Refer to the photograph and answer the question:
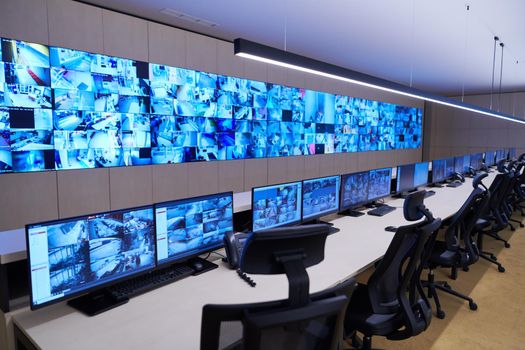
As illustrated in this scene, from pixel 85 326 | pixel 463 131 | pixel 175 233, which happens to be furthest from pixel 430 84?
pixel 85 326

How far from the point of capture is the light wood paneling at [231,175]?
5.25 metres

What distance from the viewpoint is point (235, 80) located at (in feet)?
17.6

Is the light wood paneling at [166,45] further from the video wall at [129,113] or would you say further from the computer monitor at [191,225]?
the computer monitor at [191,225]

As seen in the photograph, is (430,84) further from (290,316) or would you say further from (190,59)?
(290,316)

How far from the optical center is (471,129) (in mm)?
10727

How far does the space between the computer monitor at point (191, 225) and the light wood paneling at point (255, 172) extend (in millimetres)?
3570

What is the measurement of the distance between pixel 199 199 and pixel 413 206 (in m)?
1.26

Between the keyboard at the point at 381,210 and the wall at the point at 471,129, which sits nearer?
the keyboard at the point at 381,210

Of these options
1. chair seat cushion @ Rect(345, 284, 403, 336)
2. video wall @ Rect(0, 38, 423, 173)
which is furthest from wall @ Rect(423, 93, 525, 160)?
chair seat cushion @ Rect(345, 284, 403, 336)

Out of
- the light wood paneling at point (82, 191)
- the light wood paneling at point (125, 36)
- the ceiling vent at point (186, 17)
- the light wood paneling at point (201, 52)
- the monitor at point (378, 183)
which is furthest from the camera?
the light wood paneling at point (201, 52)

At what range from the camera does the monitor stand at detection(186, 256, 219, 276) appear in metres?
1.87

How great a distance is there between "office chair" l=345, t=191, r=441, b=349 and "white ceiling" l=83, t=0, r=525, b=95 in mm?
2865

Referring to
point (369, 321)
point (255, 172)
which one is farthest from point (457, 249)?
point (255, 172)

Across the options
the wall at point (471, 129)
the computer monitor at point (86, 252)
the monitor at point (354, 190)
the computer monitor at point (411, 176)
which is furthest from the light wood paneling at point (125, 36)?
the wall at point (471, 129)
